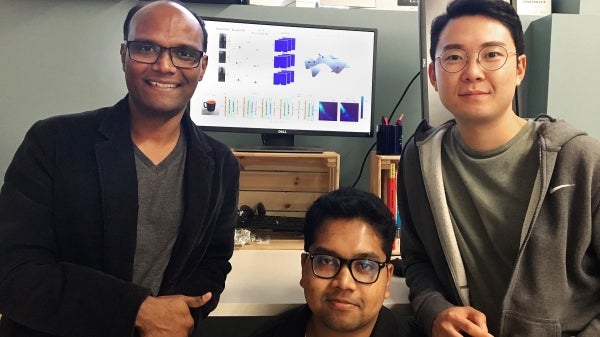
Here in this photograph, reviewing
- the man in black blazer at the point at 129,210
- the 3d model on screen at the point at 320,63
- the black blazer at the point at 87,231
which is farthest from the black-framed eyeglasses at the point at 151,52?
the 3d model on screen at the point at 320,63

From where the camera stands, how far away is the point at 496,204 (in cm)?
104

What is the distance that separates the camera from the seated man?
0.97 m

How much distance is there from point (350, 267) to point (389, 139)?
770mm

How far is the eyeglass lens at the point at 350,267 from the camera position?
98 cm

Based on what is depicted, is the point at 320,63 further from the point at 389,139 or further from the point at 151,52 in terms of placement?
the point at 151,52

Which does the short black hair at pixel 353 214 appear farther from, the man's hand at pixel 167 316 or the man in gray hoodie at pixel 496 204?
the man's hand at pixel 167 316

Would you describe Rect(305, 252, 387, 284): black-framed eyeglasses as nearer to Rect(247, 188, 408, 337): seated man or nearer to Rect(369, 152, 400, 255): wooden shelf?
Rect(247, 188, 408, 337): seated man

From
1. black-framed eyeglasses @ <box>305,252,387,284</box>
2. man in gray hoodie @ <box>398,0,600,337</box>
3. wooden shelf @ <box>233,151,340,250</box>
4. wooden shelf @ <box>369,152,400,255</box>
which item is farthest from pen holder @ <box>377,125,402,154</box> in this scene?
black-framed eyeglasses @ <box>305,252,387,284</box>

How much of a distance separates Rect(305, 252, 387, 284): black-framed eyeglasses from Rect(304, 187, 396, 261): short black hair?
A: 59 mm

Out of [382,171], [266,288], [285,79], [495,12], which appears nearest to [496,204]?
[495,12]

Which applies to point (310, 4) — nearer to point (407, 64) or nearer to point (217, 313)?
point (407, 64)

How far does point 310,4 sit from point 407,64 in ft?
1.41

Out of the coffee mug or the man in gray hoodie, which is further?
the coffee mug

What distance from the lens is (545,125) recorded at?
1023 millimetres
